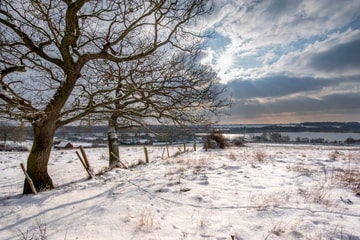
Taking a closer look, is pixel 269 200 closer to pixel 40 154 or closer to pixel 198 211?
pixel 198 211

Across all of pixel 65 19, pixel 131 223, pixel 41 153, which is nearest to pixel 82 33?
pixel 65 19

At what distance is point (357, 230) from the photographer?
3264 mm

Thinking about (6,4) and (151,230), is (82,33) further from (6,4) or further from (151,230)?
(151,230)

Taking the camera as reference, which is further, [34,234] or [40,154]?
[40,154]

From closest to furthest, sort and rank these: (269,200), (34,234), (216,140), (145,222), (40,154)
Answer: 1. (34,234)
2. (145,222)
3. (269,200)
4. (40,154)
5. (216,140)

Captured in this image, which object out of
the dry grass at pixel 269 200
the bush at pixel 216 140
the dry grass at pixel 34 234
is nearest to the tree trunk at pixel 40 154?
the dry grass at pixel 34 234

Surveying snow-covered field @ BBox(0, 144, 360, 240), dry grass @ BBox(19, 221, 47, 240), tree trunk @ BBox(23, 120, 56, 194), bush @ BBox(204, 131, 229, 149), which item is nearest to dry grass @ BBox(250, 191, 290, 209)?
snow-covered field @ BBox(0, 144, 360, 240)

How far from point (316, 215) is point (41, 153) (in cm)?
769

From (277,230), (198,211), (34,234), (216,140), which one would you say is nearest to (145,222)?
(198,211)

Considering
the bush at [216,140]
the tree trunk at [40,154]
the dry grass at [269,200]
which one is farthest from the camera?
the bush at [216,140]

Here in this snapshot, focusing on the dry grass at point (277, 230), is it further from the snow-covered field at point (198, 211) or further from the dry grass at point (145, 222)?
the dry grass at point (145, 222)

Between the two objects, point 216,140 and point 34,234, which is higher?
point 216,140

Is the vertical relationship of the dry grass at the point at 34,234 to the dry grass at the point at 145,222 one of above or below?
below

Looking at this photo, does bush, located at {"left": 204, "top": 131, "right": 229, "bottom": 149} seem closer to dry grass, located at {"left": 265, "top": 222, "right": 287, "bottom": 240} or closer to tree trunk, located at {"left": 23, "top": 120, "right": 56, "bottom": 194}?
tree trunk, located at {"left": 23, "top": 120, "right": 56, "bottom": 194}
